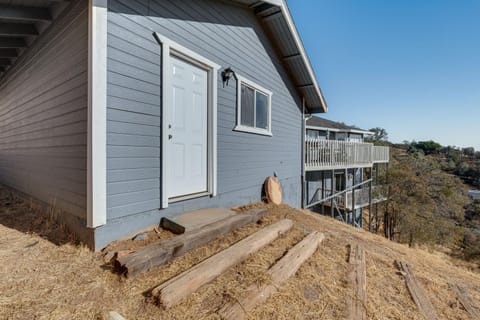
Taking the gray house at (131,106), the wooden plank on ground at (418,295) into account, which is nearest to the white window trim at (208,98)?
the gray house at (131,106)

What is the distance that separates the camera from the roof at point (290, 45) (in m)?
5.13

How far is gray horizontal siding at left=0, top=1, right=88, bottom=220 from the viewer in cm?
254

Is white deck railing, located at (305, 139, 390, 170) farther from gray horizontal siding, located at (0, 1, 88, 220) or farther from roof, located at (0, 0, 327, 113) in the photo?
gray horizontal siding, located at (0, 1, 88, 220)

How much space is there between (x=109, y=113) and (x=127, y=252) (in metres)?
1.50

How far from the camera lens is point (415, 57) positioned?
11.8 meters

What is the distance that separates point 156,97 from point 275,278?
259 cm

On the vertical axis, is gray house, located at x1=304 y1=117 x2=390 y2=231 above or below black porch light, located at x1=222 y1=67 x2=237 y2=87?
below

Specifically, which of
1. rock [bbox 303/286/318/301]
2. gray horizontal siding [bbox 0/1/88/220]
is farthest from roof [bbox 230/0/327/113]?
rock [bbox 303/286/318/301]

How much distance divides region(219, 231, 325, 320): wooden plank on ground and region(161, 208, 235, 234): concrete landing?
3.73 ft

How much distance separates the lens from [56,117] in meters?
3.08

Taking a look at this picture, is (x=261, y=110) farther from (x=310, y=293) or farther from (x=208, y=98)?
(x=310, y=293)

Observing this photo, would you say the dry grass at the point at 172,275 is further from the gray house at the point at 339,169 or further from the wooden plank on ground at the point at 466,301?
the gray house at the point at 339,169

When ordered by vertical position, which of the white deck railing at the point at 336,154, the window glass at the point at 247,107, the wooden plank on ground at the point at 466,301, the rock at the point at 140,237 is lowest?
the wooden plank on ground at the point at 466,301

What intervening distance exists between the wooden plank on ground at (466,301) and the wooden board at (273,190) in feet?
11.6
